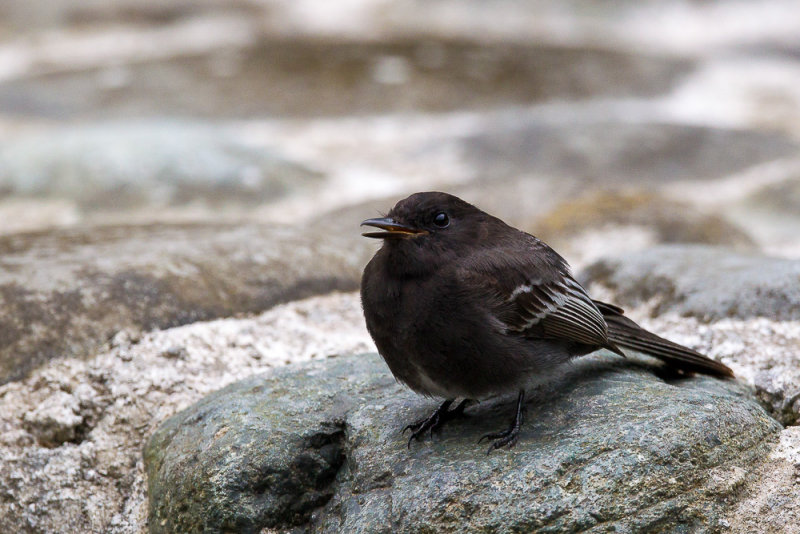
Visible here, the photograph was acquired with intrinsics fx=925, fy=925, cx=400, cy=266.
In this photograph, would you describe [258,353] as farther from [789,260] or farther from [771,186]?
[771,186]

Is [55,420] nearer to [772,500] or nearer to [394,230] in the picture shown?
[394,230]

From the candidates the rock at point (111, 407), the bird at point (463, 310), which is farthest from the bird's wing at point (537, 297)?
the rock at point (111, 407)

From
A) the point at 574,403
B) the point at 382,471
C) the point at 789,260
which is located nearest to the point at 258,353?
the point at 382,471

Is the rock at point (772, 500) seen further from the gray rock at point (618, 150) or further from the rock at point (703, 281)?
the gray rock at point (618, 150)

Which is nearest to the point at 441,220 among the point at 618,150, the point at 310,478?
the point at 310,478

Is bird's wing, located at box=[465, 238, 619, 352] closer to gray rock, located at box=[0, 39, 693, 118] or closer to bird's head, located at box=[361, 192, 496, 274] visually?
bird's head, located at box=[361, 192, 496, 274]

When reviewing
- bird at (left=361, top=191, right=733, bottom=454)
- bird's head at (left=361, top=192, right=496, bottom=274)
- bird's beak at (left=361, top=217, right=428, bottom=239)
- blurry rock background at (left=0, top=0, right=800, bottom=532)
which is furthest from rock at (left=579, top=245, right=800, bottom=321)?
bird's beak at (left=361, top=217, right=428, bottom=239)
